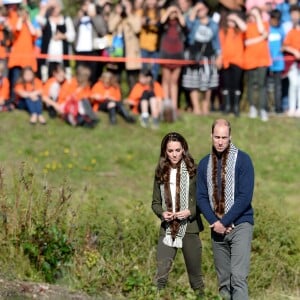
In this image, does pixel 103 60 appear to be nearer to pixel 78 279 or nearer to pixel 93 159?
pixel 93 159

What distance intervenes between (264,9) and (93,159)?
440 centimetres

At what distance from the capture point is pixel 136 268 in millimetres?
10828

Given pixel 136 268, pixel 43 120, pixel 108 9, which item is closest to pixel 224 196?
pixel 136 268

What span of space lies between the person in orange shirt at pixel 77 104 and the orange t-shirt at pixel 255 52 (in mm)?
2765

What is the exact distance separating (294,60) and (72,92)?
4015mm

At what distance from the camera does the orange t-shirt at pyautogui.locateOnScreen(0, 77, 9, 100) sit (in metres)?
17.8

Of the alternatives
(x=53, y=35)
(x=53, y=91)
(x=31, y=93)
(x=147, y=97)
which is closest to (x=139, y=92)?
(x=147, y=97)

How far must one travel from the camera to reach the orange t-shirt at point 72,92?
17859 millimetres

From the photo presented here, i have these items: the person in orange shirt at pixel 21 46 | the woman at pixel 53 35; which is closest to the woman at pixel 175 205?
the person in orange shirt at pixel 21 46

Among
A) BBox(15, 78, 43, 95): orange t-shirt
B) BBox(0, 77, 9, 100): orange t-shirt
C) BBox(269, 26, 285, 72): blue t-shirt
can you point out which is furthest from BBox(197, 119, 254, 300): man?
BBox(269, 26, 285, 72): blue t-shirt

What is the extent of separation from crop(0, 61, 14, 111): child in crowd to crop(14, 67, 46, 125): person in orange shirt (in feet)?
0.62

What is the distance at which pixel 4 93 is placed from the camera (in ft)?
58.6

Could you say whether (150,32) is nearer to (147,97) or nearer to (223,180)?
(147,97)

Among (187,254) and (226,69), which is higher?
(226,69)
